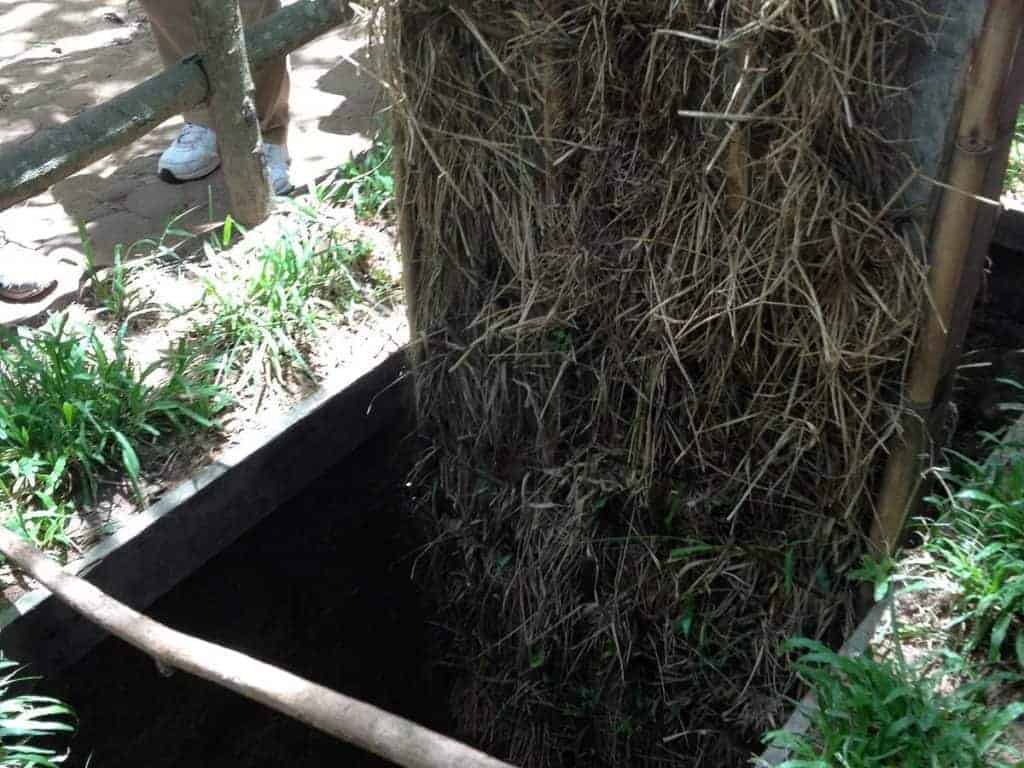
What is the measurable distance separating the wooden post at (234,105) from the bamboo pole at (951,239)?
221cm

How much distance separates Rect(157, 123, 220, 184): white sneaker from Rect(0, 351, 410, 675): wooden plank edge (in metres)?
1.55

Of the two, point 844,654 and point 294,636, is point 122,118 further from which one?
point 844,654

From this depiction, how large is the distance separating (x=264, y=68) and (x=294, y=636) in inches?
76.8

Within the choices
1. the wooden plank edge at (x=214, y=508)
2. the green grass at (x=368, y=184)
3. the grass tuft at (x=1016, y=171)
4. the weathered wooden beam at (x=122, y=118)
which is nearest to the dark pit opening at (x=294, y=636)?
the wooden plank edge at (x=214, y=508)

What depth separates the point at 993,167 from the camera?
80.1 inches

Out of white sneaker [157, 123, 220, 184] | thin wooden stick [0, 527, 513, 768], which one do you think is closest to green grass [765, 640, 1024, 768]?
thin wooden stick [0, 527, 513, 768]

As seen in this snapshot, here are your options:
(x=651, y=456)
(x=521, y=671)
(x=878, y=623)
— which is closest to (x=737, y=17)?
(x=651, y=456)

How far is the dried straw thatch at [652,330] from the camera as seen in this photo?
6.87 feet

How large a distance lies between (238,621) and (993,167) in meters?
2.22

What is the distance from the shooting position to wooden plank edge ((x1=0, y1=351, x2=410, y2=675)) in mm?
2543

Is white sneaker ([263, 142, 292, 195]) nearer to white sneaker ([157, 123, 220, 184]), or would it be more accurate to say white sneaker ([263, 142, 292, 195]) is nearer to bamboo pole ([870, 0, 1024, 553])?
white sneaker ([157, 123, 220, 184])

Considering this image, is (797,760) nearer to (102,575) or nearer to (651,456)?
(651,456)

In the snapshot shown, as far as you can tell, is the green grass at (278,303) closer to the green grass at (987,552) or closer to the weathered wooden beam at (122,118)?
the weathered wooden beam at (122,118)

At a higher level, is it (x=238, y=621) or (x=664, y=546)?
(x=664, y=546)
